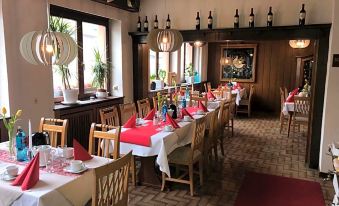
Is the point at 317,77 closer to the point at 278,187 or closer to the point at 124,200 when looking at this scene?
the point at 278,187

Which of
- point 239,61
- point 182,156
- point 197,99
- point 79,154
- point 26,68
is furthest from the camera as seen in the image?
point 239,61

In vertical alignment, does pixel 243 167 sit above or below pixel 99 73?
below

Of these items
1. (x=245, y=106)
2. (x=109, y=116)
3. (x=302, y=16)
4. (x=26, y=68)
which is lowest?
(x=245, y=106)

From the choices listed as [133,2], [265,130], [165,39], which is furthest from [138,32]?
[265,130]

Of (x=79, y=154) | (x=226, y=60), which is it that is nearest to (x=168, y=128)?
(x=79, y=154)

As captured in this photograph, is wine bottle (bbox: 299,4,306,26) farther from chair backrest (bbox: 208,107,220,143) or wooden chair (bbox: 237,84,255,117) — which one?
wooden chair (bbox: 237,84,255,117)

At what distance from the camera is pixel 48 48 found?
2578 millimetres

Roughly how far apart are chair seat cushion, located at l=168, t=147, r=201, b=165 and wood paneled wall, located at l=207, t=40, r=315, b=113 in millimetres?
6429

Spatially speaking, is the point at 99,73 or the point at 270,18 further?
the point at 99,73

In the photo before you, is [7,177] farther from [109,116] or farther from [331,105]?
[331,105]

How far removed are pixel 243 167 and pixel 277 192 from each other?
2.88 ft

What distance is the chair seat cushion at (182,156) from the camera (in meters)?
3.53

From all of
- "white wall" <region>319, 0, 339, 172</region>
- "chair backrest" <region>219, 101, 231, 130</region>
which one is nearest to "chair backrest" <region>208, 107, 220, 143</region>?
"chair backrest" <region>219, 101, 231, 130</region>

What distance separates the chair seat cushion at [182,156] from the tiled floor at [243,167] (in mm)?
411
